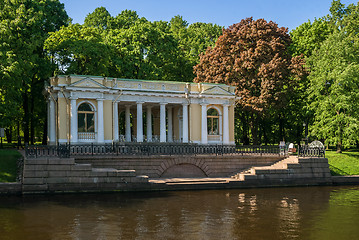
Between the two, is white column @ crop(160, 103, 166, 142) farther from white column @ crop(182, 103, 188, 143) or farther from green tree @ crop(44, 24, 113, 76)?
green tree @ crop(44, 24, 113, 76)

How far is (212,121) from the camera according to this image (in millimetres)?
34875

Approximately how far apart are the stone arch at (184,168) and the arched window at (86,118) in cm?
676

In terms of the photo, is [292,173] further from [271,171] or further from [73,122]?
[73,122]

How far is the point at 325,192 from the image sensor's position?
25219 millimetres

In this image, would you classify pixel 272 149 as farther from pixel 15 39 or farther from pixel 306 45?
pixel 15 39

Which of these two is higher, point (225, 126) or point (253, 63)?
point (253, 63)

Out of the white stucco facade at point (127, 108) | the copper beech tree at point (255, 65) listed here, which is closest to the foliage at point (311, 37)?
the copper beech tree at point (255, 65)

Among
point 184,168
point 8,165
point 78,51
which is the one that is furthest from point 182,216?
point 78,51

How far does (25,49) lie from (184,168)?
17.2 metres

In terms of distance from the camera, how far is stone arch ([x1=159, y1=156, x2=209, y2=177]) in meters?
27.5

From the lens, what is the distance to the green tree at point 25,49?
97.0 ft

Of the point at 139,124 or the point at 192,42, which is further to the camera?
the point at 192,42

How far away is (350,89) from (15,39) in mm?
29712

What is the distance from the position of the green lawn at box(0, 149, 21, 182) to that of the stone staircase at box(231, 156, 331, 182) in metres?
14.3
